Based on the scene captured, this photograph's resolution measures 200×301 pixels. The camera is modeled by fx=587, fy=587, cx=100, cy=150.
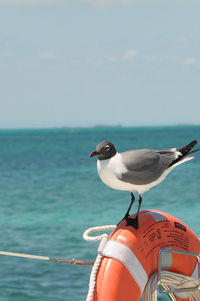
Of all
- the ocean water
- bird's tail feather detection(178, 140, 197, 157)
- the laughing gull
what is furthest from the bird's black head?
the ocean water

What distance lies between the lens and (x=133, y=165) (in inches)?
101

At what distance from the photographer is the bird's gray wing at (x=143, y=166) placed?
2.54m

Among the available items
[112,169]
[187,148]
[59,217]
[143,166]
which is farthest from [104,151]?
[59,217]

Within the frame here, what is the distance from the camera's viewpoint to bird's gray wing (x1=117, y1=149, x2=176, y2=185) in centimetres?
254

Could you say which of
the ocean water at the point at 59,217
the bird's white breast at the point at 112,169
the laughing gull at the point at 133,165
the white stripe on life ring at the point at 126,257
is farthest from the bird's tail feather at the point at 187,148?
the ocean water at the point at 59,217

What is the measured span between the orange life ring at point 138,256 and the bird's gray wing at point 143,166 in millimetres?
270

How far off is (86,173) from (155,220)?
71.7 ft

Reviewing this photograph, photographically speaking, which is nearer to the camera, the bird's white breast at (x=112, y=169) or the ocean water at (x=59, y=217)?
the bird's white breast at (x=112, y=169)

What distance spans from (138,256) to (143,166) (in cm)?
42

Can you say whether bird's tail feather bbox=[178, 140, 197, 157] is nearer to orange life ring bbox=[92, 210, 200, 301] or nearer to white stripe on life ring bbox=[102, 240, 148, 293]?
orange life ring bbox=[92, 210, 200, 301]

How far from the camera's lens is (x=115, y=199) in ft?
52.6

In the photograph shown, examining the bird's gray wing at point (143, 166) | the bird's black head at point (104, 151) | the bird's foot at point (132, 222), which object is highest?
the bird's black head at point (104, 151)

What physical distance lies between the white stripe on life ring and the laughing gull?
5.3 inches

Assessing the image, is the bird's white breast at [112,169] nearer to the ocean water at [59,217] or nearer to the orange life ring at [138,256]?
the orange life ring at [138,256]
